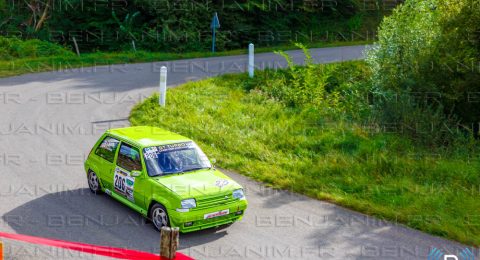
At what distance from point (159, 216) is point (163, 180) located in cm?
60

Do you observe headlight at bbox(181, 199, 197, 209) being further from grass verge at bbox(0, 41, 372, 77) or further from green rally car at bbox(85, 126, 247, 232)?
grass verge at bbox(0, 41, 372, 77)

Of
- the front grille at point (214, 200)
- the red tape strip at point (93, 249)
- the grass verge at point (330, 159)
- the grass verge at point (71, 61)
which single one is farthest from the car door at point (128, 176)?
the grass verge at point (71, 61)

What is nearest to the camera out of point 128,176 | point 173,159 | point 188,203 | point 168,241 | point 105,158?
point 168,241

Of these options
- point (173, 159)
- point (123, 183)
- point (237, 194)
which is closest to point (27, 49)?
point (123, 183)

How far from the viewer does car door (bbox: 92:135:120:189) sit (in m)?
10.9

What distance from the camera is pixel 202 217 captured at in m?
9.45

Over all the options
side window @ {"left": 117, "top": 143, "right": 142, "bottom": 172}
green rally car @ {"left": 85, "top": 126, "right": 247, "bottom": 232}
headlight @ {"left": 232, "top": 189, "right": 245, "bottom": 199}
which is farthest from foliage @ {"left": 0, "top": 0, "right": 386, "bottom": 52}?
headlight @ {"left": 232, "top": 189, "right": 245, "bottom": 199}

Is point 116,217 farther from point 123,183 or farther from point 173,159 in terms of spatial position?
point 173,159

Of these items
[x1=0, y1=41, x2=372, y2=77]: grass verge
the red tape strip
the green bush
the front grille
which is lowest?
the red tape strip

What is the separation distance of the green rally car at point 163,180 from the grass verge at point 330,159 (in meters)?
2.40

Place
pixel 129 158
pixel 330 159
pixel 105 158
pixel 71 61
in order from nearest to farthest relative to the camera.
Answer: pixel 129 158 < pixel 105 158 < pixel 330 159 < pixel 71 61

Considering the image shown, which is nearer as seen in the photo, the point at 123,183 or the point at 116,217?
the point at 116,217

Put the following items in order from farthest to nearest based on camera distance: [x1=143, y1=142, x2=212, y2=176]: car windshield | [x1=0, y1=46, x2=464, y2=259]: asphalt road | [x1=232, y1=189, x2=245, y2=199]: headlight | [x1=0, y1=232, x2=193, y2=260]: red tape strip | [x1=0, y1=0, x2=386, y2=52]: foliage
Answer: [x1=0, y1=0, x2=386, y2=52]: foliage, [x1=143, y1=142, x2=212, y2=176]: car windshield, [x1=232, y1=189, x2=245, y2=199]: headlight, [x1=0, y1=46, x2=464, y2=259]: asphalt road, [x1=0, y1=232, x2=193, y2=260]: red tape strip

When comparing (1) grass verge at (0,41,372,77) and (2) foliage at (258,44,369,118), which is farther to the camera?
(1) grass verge at (0,41,372,77)
